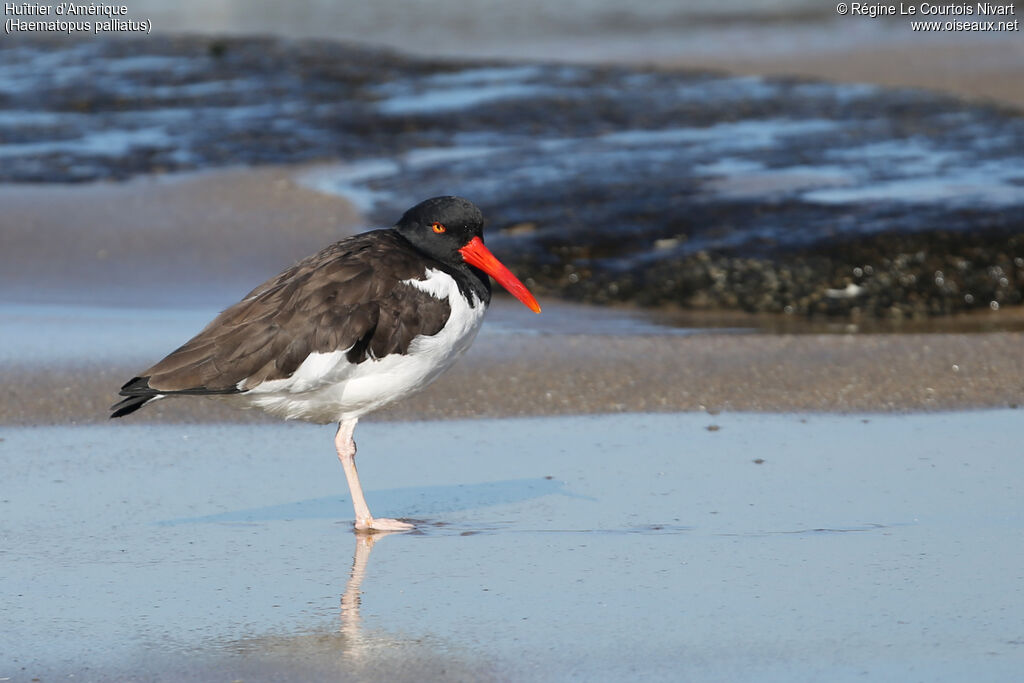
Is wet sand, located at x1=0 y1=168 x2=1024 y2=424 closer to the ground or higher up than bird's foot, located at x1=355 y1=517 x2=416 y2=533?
closer to the ground

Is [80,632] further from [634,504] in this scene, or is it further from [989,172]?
[989,172]

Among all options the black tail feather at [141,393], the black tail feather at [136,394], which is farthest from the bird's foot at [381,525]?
the black tail feather at [136,394]

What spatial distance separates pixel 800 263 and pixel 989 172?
8.79 feet

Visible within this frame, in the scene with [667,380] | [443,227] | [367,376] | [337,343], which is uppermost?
[443,227]

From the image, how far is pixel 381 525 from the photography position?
4.98 metres

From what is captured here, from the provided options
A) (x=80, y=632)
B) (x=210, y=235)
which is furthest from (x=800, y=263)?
(x=80, y=632)

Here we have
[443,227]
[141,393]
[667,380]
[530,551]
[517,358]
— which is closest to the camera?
[530,551]

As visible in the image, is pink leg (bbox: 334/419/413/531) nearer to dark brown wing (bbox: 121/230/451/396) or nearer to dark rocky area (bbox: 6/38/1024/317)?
dark brown wing (bbox: 121/230/451/396)

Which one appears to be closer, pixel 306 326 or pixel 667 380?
pixel 306 326

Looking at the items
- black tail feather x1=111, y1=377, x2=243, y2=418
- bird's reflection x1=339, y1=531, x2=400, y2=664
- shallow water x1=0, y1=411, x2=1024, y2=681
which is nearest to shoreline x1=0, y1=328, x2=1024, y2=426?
shallow water x1=0, y1=411, x2=1024, y2=681

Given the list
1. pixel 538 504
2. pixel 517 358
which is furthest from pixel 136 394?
pixel 517 358

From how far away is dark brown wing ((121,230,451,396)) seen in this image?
16.4 feet

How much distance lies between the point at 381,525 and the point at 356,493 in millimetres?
194

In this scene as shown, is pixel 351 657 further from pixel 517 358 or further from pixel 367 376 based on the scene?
pixel 517 358
